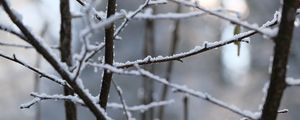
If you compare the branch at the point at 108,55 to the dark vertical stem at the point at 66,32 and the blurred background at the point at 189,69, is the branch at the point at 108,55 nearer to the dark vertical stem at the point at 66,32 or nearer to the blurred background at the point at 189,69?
the dark vertical stem at the point at 66,32

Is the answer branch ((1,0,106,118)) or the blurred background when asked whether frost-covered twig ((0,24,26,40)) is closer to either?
branch ((1,0,106,118))

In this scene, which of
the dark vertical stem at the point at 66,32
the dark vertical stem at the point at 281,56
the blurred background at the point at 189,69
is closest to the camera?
the dark vertical stem at the point at 281,56

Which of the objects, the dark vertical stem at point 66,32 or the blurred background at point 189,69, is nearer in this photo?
the dark vertical stem at point 66,32

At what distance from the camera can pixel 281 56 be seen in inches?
21.0

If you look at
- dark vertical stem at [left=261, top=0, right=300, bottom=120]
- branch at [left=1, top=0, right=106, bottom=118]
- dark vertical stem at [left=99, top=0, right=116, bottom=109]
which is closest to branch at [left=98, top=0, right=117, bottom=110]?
dark vertical stem at [left=99, top=0, right=116, bottom=109]

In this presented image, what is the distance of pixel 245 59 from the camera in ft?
23.7

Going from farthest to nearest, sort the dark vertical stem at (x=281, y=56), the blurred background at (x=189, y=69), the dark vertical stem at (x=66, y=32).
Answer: the blurred background at (x=189, y=69)
the dark vertical stem at (x=66, y=32)
the dark vertical stem at (x=281, y=56)

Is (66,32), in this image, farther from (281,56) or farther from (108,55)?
(281,56)

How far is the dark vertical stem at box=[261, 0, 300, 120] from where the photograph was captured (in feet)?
1.73

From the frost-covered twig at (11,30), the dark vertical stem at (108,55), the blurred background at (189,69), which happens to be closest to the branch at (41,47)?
the frost-covered twig at (11,30)

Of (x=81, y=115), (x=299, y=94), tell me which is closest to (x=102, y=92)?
(x=299, y=94)

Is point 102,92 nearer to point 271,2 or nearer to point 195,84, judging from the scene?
point 271,2

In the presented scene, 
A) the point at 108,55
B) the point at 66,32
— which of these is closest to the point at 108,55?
the point at 108,55

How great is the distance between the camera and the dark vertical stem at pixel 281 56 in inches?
20.8
